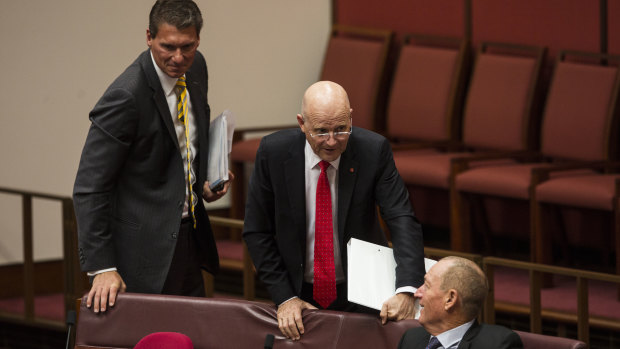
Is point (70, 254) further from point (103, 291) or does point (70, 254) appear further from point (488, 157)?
point (488, 157)

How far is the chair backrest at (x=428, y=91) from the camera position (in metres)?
6.22

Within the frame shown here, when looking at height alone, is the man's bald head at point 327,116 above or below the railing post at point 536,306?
above

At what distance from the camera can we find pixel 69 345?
3.05m

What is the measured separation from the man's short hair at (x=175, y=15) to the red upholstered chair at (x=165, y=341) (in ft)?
2.81

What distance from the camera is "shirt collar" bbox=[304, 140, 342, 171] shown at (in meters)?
3.03

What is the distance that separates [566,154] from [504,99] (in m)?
0.49

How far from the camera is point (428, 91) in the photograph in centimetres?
631

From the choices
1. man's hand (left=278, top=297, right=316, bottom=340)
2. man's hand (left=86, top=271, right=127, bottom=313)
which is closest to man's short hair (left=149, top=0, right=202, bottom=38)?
man's hand (left=86, top=271, right=127, bottom=313)

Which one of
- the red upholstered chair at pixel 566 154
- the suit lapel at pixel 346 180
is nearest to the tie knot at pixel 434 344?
the suit lapel at pixel 346 180

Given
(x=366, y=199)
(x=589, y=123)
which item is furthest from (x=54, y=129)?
(x=366, y=199)

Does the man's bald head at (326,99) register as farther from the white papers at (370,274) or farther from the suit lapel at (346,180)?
the white papers at (370,274)

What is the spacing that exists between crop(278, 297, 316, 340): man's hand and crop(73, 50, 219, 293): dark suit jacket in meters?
0.45

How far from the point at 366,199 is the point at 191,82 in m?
0.71

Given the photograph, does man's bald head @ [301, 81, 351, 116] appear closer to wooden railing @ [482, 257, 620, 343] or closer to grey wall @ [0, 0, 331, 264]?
wooden railing @ [482, 257, 620, 343]
